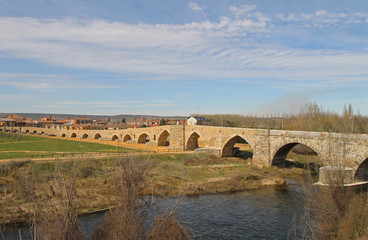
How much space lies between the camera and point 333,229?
44.5 feet

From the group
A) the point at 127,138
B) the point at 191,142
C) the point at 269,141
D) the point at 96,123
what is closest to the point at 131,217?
the point at 269,141

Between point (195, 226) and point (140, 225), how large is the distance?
689 centimetres

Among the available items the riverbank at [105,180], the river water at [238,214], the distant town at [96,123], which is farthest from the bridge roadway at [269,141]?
the distant town at [96,123]

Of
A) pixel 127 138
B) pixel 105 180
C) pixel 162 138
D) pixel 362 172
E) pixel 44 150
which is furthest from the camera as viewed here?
pixel 127 138

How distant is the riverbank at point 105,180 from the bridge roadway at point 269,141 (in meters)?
2.49

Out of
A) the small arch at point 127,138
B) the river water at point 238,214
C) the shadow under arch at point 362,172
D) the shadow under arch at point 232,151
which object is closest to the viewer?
the river water at point 238,214

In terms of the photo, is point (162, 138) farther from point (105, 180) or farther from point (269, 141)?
point (105, 180)

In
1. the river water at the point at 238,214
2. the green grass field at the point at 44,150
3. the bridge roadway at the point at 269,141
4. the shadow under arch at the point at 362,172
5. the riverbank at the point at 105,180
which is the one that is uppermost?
the bridge roadway at the point at 269,141

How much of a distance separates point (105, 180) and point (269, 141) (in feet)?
58.8

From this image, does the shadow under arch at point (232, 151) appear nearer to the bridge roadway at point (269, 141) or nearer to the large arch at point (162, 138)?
the bridge roadway at point (269, 141)

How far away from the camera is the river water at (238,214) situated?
1606 centimetres

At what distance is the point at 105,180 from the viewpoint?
978 inches

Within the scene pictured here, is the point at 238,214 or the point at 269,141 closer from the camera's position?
the point at 238,214

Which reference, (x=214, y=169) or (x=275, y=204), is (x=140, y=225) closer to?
(x=275, y=204)
